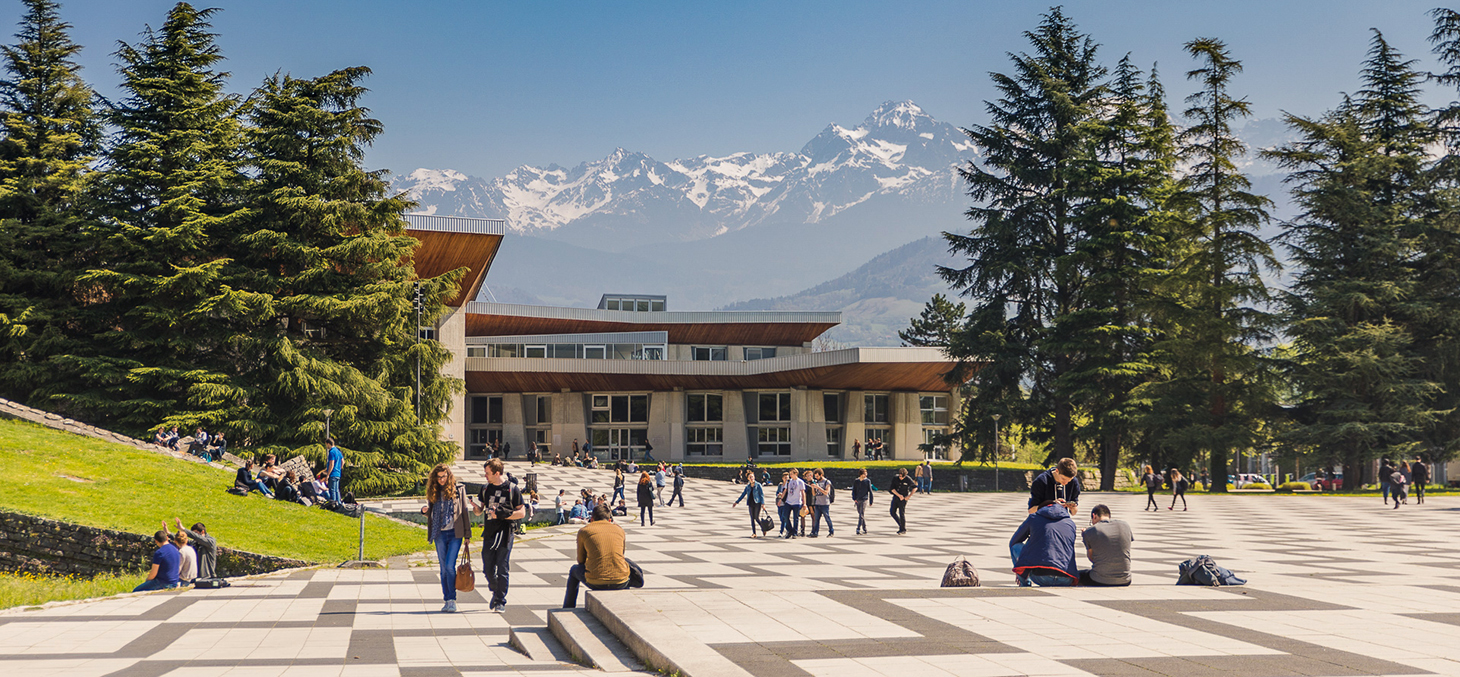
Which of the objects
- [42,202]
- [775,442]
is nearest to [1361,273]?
[775,442]

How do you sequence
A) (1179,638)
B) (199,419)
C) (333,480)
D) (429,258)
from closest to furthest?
(1179,638) < (333,480) < (199,419) < (429,258)

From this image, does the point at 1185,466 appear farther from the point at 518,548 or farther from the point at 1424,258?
the point at 518,548

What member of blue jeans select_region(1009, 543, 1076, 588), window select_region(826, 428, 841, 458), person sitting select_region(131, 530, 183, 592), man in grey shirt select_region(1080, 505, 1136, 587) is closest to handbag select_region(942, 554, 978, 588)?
blue jeans select_region(1009, 543, 1076, 588)

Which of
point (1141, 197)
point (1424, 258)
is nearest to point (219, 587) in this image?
point (1141, 197)

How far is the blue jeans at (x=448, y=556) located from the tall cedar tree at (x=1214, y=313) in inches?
1303

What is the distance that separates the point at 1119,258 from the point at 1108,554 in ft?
111

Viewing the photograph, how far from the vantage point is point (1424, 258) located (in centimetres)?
3838

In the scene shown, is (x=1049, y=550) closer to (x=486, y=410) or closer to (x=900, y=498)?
(x=900, y=498)

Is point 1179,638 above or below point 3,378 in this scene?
below

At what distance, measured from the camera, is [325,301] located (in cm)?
2995

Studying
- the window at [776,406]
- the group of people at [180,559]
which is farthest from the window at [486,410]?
the group of people at [180,559]

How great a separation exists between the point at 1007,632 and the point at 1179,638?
1.15 m

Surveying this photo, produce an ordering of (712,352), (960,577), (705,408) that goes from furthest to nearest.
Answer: (712,352), (705,408), (960,577)

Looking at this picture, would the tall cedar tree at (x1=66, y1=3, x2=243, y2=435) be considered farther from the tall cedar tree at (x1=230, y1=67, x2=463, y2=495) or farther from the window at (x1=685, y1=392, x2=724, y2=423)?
the window at (x1=685, y1=392, x2=724, y2=423)
